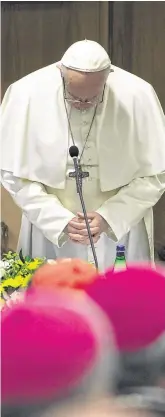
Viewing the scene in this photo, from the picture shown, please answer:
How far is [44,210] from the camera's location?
1.55 metres

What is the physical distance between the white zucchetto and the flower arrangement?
17.5 inches

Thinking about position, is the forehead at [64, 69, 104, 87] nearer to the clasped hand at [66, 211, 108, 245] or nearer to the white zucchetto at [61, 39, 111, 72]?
the white zucchetto at [61, 39, 111, 72]

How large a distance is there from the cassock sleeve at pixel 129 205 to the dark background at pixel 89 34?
86 cm

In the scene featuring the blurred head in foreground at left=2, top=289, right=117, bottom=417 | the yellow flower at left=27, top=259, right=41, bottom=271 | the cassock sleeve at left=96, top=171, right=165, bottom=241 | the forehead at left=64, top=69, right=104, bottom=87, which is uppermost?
the forehead at left=64, top=69, right=104, bottom=87

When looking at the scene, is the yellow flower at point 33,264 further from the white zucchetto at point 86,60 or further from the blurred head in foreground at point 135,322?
the blurred head in foreground at point 135,322

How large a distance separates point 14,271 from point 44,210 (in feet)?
0.86

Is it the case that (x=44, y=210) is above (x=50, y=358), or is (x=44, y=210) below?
above

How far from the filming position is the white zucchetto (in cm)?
139

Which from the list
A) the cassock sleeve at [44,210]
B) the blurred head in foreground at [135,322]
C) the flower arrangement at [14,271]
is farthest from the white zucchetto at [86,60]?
the blurred head in foreground at [135,322]

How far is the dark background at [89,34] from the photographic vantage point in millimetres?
2412

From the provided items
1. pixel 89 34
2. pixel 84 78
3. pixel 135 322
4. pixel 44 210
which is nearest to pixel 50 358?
pixel 135 322

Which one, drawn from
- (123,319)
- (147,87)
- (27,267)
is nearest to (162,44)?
(147,87)

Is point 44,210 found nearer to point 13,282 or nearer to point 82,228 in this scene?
point 82,228

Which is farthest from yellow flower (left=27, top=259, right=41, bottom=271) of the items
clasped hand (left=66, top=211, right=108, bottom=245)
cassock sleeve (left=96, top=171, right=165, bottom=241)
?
cassock sleeve (left=96, top=171, right=165, bottom=241)
